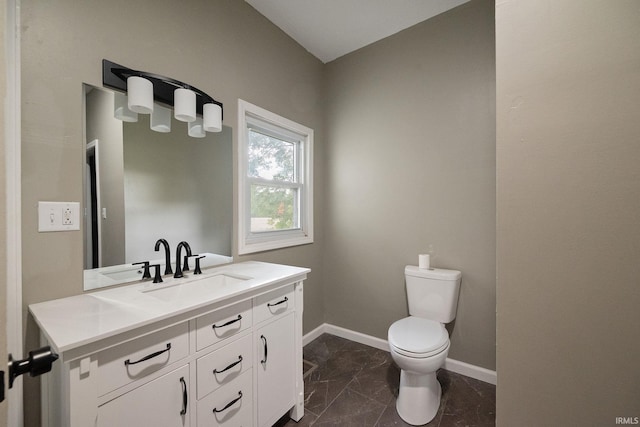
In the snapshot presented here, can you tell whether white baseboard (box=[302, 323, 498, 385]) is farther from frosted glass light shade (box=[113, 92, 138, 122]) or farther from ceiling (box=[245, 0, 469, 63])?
ceiling (box=[245, 0, 469, 63])

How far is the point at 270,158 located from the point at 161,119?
3.01 ft

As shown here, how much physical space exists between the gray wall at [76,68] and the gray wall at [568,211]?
1582 millimetres

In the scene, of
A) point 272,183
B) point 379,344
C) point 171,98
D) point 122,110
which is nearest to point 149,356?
point 122,110

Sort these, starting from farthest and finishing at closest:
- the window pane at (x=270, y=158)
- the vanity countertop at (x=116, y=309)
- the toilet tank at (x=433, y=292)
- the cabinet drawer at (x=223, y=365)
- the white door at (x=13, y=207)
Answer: the window pane at (x=270, y=158), the toilet tank at (x=433, y=292), the cabinet drawer at (x=223, y=365), the white door at (x=13, y=207), the vanity countertop at (x=116, y=309)

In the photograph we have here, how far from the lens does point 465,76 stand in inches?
75.4

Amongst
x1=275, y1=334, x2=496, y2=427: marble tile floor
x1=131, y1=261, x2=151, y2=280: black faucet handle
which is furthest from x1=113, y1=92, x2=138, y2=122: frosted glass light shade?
x1=275, y1=334, x2=496, y2=427: marble tile floor

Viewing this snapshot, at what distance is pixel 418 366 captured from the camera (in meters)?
1.45

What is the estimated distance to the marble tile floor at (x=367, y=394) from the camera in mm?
1537

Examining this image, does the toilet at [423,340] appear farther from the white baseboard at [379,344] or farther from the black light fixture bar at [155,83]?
the black light fixture bar at [155,83]

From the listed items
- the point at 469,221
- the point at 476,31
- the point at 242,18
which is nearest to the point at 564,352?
the point at 469,221

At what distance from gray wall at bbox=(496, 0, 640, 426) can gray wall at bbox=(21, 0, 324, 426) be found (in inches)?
62.3

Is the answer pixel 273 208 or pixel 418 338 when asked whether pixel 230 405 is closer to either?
pixel 418 338

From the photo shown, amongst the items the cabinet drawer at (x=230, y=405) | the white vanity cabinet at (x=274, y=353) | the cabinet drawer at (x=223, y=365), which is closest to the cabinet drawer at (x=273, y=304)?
the white vanity cabinet at (x=274, y=353)

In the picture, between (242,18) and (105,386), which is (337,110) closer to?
(242,18)
